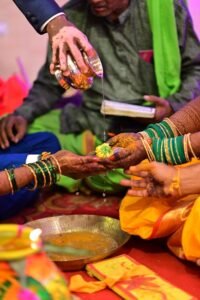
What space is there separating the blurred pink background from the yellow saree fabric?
6.81 feet

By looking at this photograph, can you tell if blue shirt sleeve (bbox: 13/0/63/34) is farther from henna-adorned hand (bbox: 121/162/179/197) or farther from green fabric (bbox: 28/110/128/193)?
green fabric (bbox: 28/110/128/193)

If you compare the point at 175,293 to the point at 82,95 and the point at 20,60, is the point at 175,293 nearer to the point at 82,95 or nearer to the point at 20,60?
the point at 82,95

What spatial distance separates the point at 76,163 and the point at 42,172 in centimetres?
15

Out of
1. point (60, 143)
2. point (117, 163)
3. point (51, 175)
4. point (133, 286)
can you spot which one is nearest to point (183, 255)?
point (133, 286)

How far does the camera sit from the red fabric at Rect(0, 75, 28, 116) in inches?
135

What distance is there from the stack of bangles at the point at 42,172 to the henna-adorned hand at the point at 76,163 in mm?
31

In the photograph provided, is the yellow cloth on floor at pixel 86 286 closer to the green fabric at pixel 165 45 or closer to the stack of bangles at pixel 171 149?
the stack of bangles at pixel 171 149

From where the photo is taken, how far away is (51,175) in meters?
2.04

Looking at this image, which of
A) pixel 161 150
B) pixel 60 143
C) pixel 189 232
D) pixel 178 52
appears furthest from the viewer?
pixel 60 143

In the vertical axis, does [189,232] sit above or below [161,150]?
below

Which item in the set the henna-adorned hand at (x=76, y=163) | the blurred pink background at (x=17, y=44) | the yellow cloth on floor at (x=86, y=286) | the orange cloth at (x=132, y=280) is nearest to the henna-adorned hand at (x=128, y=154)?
the henna-adorned hand at (x=76, y=163)

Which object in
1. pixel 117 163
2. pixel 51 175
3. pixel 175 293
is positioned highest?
pixel 51 175

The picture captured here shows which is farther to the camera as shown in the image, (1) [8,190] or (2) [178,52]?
(2) [178,52]

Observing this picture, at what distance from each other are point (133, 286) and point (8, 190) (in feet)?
1.96
